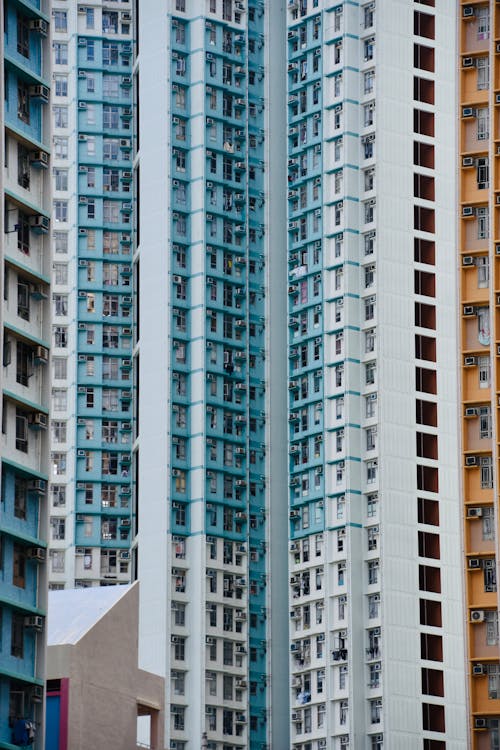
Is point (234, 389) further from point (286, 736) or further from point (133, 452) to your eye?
point (286, 736)

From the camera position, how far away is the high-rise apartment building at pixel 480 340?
86.9 m

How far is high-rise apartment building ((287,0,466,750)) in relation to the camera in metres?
101

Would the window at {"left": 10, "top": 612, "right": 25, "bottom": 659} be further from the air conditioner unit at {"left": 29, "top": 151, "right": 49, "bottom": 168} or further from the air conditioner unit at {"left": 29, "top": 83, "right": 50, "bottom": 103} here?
the air conditioner unit at {"left": 29, "top": 83, "right": 50, "bottom": 103}

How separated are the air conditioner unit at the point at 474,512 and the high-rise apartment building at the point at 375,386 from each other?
14.1 meters

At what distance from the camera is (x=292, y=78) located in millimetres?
111000

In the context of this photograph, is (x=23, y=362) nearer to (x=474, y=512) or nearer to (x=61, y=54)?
(x=474, y=512)

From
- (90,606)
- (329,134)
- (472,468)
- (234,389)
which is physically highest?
(329,134)

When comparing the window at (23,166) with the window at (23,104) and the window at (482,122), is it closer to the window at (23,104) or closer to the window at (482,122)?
the window at (23,104)

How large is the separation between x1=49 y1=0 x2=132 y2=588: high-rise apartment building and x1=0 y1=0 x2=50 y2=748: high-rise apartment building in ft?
164

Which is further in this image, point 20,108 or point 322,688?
point 322,688

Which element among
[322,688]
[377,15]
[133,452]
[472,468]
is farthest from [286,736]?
[377,15]

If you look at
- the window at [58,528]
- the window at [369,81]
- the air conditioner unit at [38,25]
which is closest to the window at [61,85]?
the window at [369,81]

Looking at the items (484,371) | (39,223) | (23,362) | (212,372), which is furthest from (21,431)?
(212,372)

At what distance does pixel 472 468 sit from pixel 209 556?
71.3ft
